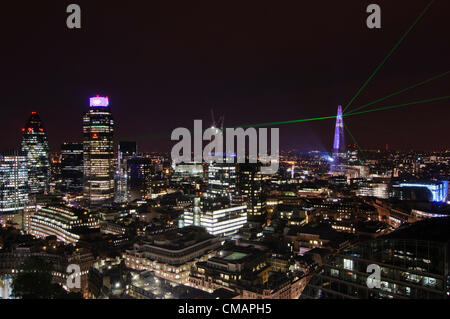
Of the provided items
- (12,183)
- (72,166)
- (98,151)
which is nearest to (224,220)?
(98,151)

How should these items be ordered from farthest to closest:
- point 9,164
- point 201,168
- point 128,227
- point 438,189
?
point 201,168
point 9,164
point 438,189
point 128,227

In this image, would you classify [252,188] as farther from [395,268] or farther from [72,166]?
[72,166]

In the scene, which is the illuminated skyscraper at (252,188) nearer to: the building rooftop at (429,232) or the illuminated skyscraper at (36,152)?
the building rooftop at (429,232)

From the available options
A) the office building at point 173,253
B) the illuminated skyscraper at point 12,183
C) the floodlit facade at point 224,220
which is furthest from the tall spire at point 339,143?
the illuminated skyscraper at point 12,183

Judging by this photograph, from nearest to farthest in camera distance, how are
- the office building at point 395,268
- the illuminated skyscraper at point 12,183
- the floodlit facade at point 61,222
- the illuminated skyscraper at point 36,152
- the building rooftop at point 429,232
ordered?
the office building at point 395,268
the building rooftop at point 429,232
the floodlit facade at point 61,222
the illuminated skyscraper at point 12,183
the illuminated skyscraper at point 36,152
